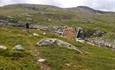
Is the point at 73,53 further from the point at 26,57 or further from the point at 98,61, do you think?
the point at 26,57

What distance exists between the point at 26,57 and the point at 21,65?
11.3 metres

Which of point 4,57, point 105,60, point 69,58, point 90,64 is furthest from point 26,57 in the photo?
point 105,60

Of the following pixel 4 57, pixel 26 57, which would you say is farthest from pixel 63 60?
pixel 4 57

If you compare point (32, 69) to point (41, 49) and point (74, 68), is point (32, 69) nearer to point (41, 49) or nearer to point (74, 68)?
point (74, 68)

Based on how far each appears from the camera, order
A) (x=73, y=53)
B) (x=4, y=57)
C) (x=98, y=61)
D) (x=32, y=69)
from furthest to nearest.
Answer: (x=73, y=53) < (x=98, y=61) < (x=4, y=57) < (x=32, y=69)

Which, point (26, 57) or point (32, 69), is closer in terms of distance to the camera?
point (32, 69)

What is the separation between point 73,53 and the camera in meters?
103

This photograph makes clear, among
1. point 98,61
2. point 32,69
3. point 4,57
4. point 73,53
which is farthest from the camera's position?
point 73,53

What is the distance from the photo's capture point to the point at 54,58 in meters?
91.2

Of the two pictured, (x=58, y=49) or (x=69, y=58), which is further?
(x=58, y=49)

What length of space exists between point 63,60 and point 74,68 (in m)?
7.35

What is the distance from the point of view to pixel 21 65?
262 ft

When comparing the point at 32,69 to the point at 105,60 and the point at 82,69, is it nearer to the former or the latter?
the point at 82,69

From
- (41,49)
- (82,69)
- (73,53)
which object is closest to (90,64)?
(82,69)
